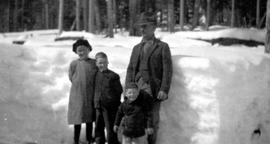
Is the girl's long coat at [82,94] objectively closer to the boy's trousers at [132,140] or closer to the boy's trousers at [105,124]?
the boy's trousers at [105,124]

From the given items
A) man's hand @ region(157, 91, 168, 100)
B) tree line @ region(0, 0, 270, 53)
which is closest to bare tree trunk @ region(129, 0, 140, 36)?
tree line @ region(0, 0, 270, 53)

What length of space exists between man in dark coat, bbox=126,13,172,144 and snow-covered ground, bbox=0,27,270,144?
0.42m

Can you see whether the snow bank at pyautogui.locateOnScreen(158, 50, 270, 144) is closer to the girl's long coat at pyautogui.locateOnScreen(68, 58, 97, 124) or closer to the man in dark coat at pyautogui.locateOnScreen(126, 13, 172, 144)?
the man in dark coat at pyautogui.locateOnScreen(126, 13, 172, 144)

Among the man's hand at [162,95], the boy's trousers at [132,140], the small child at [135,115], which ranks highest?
the man's hand at [162,95]

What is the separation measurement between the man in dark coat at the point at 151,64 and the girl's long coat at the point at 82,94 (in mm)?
786

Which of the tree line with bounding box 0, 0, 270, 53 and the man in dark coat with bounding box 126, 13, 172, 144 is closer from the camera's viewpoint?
the man in dark coat with bounding box 126, 13, 172, 144

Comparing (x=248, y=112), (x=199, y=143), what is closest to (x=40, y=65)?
(x=199, y=143)

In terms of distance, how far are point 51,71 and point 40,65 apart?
24 cm

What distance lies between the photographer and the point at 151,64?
567 centimetres

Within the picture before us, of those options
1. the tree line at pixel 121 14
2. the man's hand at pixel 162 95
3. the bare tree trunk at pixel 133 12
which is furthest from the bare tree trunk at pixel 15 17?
the man's hand at pixel 162 95

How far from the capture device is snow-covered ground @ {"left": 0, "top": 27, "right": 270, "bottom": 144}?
5711 millimetres

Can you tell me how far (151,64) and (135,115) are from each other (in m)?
0.80

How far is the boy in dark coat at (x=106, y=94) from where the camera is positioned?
5840 mm

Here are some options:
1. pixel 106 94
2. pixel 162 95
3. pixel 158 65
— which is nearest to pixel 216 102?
pixel 162 95
